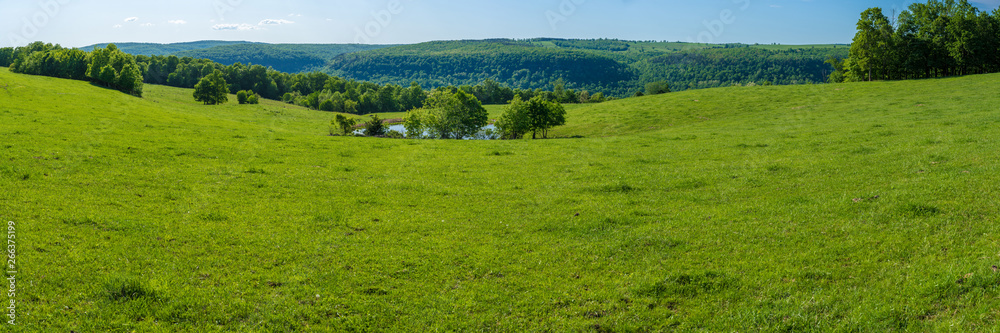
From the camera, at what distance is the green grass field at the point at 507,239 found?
8164 millimetres

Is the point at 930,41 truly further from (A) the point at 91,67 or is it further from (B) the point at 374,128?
(A) the point at 91,67

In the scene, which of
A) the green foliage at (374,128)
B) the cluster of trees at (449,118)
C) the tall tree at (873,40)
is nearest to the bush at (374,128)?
the green foliage at (374,128)

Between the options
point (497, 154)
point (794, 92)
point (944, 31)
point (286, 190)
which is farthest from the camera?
point (944, 31)

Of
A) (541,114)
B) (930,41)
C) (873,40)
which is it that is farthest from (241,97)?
(930,41)

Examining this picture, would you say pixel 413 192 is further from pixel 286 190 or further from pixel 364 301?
pixel 364 301

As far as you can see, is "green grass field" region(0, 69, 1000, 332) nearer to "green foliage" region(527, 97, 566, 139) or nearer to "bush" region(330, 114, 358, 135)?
"green foliage" region(527, 97, 566, 139)

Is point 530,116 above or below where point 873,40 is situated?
below

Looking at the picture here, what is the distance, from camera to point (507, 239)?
12.5m

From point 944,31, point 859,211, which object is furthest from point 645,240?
point 944,31

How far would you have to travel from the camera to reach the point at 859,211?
41.6ft

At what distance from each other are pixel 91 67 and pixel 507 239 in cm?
11312

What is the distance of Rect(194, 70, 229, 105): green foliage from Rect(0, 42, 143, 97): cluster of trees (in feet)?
34.5

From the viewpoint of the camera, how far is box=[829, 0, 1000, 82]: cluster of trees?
7069 centimetres

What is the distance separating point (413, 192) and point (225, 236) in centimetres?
711
